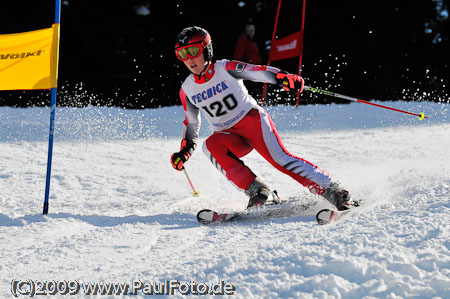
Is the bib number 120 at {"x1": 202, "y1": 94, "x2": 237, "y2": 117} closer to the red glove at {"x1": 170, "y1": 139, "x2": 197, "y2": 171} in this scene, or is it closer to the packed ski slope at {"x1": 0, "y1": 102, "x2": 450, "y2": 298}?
the red glove at {"x1": 170, "y1": 139, "x2": 197, "y2": 171}

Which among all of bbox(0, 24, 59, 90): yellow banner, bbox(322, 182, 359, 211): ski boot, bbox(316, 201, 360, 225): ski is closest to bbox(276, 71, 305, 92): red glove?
bbox(322, 182, 359, 211): ski boot

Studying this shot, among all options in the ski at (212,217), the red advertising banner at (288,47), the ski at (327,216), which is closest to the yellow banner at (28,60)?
the ski at (212,217)

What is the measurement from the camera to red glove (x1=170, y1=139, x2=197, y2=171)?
3788 mm

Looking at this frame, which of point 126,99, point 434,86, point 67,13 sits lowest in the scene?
point 126,99

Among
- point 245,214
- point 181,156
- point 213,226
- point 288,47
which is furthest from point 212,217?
point 288,47

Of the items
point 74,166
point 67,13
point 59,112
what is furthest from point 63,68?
point 74,166

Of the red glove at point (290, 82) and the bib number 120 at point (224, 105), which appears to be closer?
the red glove at point (290, 82)

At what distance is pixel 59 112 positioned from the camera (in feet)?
25.2

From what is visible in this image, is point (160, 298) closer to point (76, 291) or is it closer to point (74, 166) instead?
point (76, 291)

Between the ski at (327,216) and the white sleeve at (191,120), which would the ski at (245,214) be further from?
the white sleeve at (191,120)

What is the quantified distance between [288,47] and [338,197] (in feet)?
19.2

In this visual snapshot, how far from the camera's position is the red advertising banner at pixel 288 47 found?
842 centimetres

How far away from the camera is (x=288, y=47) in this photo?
28.5 feet

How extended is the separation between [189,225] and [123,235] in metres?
0.45
